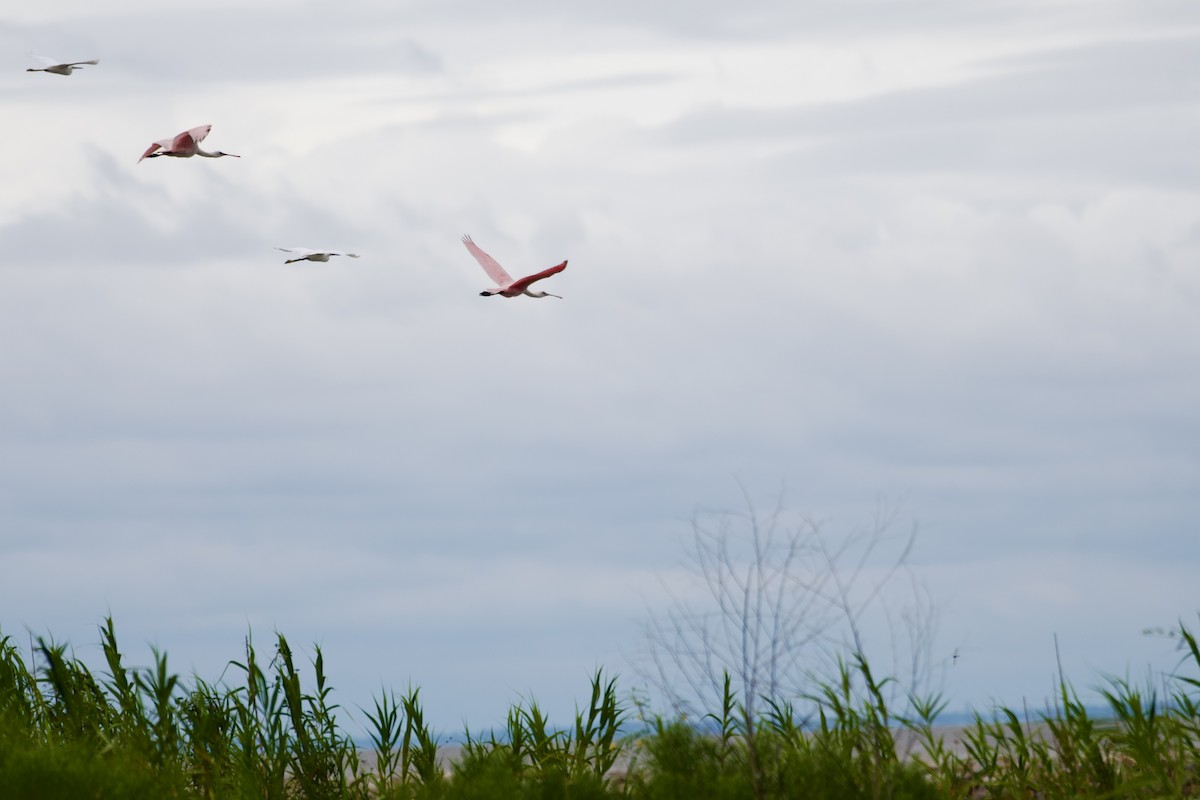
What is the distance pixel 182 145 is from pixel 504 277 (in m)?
2.51

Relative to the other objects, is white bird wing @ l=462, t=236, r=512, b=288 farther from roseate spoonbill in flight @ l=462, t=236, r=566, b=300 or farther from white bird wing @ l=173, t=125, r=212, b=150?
white bird wing @ l=173, t=125, r=212, b=150

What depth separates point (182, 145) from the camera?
10000mm

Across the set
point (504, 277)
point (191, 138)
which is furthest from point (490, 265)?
point (191, 138)

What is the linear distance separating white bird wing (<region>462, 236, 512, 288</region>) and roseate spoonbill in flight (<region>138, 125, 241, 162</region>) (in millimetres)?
2019

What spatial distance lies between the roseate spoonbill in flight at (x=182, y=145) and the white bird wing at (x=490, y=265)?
202 cm

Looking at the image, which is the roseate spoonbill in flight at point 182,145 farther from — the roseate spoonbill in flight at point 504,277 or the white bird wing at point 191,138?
the roseate spoonbill in flight at point 504,277

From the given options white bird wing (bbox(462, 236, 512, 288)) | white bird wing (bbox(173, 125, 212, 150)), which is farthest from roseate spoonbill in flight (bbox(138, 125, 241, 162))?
white bird wing (bbox(462, 236, 512, 288))

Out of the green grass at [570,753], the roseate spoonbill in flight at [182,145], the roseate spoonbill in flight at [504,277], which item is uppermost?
the roseate spoonbill in flight at [182,145]

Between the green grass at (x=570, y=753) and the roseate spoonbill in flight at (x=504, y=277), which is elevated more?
the roseate spoonbill in flight at (x=504, y=277)

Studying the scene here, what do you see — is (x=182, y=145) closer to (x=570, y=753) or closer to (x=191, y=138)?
(x=191, y=138)

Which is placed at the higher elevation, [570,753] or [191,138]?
[191,138]

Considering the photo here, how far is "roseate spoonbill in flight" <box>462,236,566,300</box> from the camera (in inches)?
358

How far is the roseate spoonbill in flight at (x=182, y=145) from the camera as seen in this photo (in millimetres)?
9938

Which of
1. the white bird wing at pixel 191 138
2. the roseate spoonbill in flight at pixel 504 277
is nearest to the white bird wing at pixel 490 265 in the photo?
the roseate spoonbill in flight at pixel 504 277
